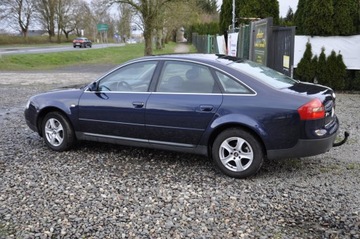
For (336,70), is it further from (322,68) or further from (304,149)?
(304,149)

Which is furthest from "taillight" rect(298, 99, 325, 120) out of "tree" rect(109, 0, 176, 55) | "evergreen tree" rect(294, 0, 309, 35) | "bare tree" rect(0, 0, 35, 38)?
"bare tree" rect(0, 0, 35, 38)

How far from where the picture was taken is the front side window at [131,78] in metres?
5.22

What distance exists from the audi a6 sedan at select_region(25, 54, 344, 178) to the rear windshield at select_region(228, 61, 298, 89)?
2cm

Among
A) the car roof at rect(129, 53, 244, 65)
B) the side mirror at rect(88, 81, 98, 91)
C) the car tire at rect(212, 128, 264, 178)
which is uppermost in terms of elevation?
the car roof at rect(129, 53, 244, 65)

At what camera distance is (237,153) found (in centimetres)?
465

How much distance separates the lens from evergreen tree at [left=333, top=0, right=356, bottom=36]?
427 inches

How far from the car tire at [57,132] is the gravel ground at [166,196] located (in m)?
0.14

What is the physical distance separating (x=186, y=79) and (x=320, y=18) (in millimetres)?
7706

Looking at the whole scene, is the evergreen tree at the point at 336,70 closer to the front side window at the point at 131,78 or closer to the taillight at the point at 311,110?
the taillight at the point at 311,110

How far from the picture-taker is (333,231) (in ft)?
11.3

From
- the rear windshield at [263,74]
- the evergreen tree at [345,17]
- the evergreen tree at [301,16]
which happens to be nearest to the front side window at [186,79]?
the rear windshield at [263,74]

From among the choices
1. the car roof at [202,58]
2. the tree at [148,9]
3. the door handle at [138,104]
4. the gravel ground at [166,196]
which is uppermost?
the tree at [148,9]

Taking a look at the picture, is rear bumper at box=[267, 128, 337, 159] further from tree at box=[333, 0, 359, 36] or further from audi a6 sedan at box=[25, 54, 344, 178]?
tree at box=[333, 0, 359, 36]

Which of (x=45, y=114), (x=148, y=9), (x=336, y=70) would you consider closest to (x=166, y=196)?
(x=45, y=114)
